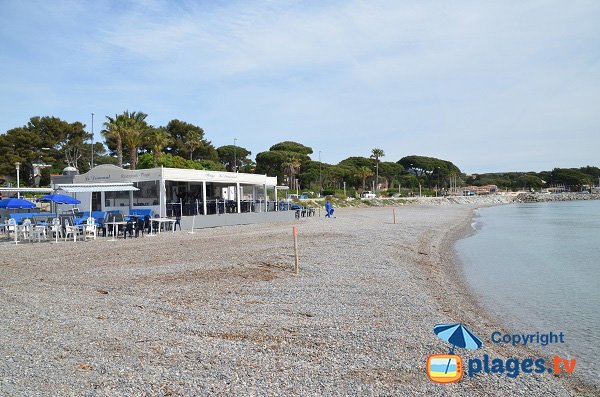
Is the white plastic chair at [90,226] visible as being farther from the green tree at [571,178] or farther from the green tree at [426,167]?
the green tree at [571,178]

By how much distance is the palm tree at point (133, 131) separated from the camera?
3503 centimetres

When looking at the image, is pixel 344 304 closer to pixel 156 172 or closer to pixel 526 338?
pixel 526 338

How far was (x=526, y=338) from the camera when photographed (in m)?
6.70

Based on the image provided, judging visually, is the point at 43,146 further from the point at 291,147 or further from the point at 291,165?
the point at 291,147

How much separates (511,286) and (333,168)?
66224 mm

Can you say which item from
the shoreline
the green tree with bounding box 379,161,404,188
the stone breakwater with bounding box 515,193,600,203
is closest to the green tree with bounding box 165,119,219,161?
the green tree with bounding box 379,161,404,188

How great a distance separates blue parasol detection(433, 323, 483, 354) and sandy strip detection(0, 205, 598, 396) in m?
0.17

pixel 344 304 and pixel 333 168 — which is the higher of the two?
pixel 333 168

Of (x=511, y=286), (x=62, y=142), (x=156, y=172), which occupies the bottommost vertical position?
(x=511, y=286)

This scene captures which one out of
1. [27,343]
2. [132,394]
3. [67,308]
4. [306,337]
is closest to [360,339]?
[306,337]

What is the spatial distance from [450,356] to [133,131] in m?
33.6

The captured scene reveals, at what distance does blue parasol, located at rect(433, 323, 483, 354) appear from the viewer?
18.9ft

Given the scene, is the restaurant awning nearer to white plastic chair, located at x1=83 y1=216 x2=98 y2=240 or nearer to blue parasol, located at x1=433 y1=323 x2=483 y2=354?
white plastic chair, located at x1=83 y1=216 x2=98 y2=240

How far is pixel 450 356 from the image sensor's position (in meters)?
5.30
